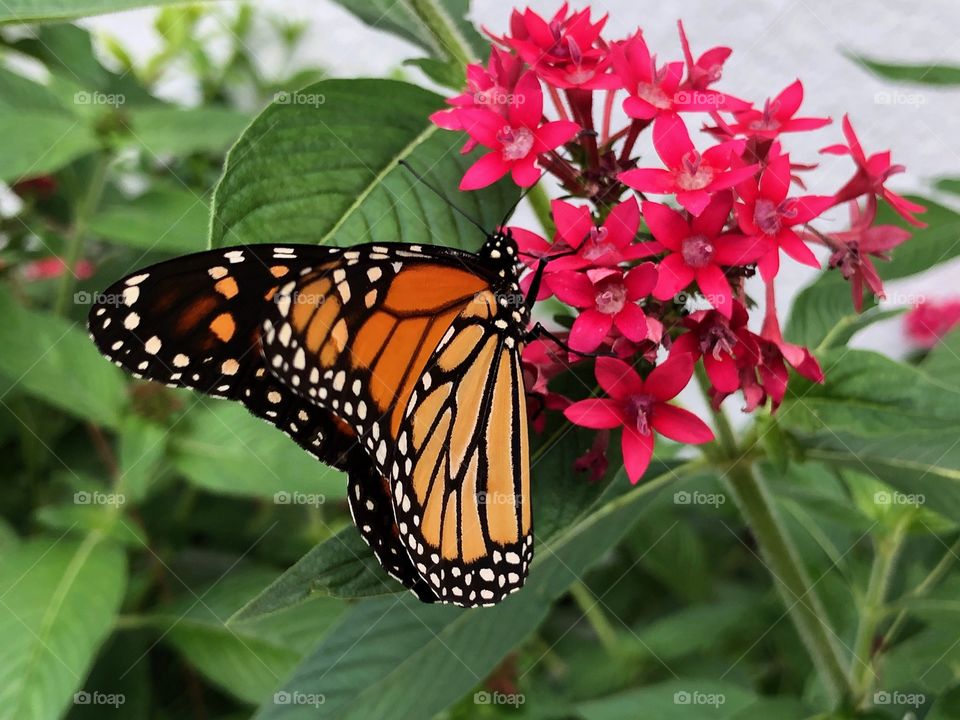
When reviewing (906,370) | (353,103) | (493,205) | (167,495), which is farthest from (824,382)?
(167,495)

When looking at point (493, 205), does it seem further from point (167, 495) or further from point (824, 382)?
point (167, 495)

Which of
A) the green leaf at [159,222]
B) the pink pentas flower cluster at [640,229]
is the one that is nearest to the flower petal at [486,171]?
the pink pentas flower cluster at [640,229]

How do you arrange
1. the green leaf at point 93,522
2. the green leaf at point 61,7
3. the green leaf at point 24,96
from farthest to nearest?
the green leaf at point 24,96
the green leaf at point 93,522
the green leaf at point 61,7

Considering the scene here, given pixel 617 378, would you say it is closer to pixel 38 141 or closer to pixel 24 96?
pixel 38 141

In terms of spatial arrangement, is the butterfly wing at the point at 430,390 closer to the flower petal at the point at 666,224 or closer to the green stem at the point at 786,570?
the flower petal at the point at 666,224

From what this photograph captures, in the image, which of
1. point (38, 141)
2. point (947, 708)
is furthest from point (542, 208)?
point (38, 141)
